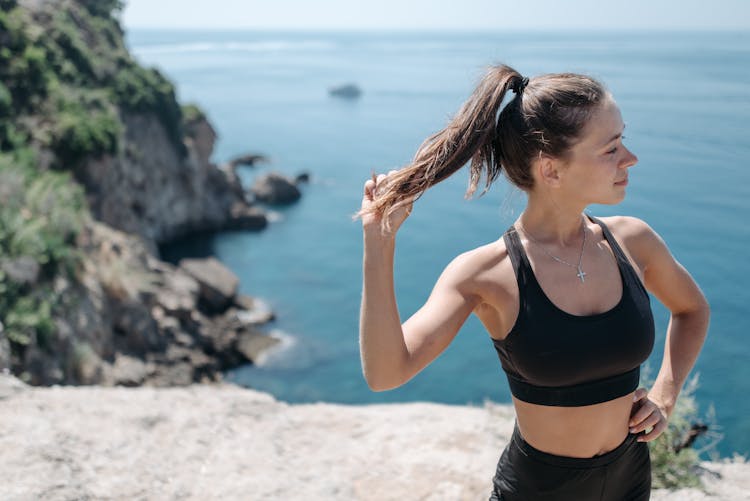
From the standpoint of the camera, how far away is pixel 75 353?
15984 millimetres

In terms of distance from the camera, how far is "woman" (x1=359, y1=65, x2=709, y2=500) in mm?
2523

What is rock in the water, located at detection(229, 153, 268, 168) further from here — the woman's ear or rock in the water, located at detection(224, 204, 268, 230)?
the woman's ear

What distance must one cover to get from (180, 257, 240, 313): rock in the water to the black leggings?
93.9 feet

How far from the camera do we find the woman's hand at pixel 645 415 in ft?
9.18

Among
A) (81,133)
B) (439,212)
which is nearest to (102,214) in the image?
(81,133)

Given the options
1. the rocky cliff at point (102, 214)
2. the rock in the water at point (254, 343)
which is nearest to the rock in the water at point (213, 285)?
the rocky cliff at point (102, 214)

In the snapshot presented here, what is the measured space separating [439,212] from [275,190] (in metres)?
15.2

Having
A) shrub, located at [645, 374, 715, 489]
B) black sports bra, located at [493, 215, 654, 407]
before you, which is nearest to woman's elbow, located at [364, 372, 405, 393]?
black sports bra, located at [493, 215, 654, 407]

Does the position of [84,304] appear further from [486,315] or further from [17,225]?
[486,315]

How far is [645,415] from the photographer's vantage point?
2.79 metres

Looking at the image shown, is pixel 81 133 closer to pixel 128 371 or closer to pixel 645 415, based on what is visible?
pixel 128 371

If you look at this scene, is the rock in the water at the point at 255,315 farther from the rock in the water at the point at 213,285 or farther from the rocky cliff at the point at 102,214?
the rock in the water at the point at 213,285

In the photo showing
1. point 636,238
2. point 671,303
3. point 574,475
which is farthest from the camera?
point 671,303

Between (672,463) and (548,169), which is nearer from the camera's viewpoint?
(548,169)
